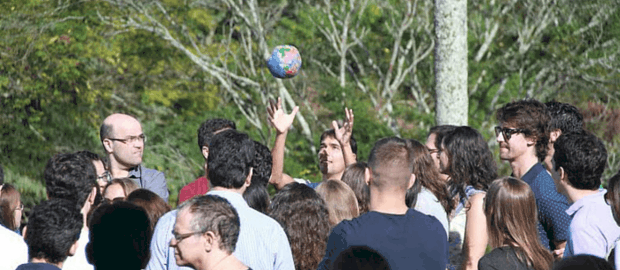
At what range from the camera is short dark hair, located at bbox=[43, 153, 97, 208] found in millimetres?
4938

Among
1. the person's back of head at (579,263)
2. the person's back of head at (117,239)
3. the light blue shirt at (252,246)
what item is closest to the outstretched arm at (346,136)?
the light blue shirt at (252,246)

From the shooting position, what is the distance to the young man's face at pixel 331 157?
6.88 m

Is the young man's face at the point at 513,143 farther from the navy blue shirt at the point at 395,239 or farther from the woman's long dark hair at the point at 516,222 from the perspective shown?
the navy blue shirt at the point at 395,239

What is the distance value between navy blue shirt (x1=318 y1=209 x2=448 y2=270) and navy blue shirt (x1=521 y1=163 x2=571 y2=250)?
135cm

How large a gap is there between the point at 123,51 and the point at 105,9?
1352 millimetres

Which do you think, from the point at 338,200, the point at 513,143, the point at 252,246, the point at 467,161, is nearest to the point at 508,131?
the point at 513,143

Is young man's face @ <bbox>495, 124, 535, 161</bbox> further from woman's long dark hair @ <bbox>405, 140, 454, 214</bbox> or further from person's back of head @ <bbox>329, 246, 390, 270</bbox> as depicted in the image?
person's back of head @ <bbox>329, 246, 390, 270</bbox>

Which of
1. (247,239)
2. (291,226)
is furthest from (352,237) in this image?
(291,226)

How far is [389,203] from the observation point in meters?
3.91

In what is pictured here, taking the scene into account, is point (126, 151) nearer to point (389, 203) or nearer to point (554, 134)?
point (389, 203)

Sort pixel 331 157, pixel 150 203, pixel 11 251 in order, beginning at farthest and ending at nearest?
1. pixel 331 157
2. pixel 150 203
3. pixel 11 251

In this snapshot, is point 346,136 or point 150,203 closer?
point 150,203

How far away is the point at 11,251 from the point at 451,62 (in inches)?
236

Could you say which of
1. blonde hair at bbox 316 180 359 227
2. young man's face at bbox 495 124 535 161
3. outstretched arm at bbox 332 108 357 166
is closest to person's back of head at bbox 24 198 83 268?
blonde hair at bbox 316 180 359 227
